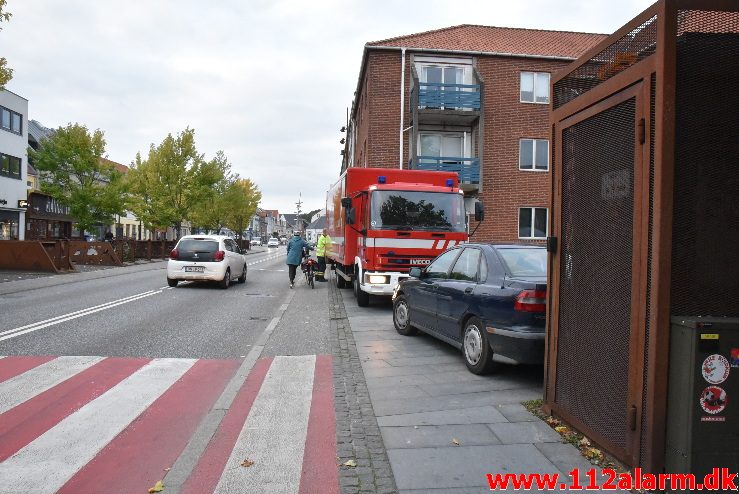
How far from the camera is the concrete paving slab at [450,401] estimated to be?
17.3 feet

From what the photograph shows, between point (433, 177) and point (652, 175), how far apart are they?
985 centimetres

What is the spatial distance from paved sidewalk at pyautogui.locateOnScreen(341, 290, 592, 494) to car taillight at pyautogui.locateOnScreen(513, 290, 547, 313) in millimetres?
834

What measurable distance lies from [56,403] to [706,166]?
5.49 m

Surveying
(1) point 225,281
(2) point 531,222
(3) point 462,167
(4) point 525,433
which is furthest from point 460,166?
(4) point 525,433

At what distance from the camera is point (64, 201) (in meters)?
34.8

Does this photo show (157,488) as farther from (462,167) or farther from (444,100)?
(444,100)

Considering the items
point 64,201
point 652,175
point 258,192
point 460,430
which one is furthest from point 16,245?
point 258,192

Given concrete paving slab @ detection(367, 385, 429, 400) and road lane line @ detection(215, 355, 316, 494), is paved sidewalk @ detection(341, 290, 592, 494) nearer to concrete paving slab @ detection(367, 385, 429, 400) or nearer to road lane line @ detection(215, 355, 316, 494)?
concrete paving slab @ detection(367, 385, 429, 400)

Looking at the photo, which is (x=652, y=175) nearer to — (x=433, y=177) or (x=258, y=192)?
(x=433, y=177)

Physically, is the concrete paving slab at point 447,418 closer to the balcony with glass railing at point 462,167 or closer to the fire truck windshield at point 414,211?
the fire truck windshield at point 414,211

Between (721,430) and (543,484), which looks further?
(543,484)

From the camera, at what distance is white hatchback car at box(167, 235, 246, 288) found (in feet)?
56.3

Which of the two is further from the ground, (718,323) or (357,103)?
(357,103)

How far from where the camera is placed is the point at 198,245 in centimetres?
1753
